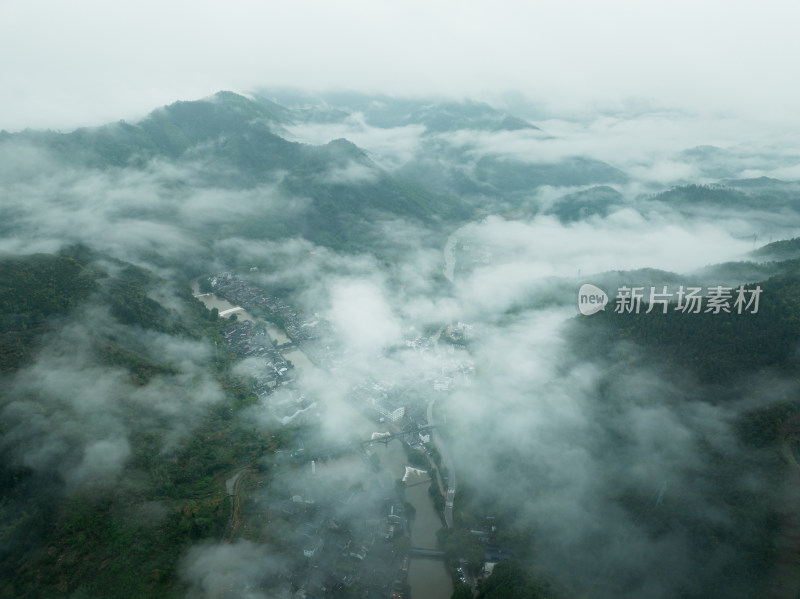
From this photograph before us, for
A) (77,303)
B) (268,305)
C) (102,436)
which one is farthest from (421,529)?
(268,305)

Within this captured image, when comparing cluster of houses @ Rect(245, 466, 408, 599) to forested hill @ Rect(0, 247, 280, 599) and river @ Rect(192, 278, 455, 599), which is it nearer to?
river @ Rect(192, 278, 455, 599)

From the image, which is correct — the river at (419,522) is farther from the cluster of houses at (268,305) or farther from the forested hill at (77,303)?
the forested hill at (77,303)

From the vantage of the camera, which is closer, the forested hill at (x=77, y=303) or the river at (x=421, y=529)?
Result: the river at (x=421, y=529)

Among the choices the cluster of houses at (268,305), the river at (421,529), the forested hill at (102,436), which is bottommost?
the river at (421,529)

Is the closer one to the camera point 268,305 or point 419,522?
point 419,522

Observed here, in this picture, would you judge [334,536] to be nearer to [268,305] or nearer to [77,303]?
[77,303]

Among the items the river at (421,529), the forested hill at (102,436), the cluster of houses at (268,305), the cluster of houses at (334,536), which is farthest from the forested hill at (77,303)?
the river at (421,529)

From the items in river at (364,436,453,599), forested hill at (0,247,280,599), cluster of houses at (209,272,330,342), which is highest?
forested hill at (0,247,280,599)

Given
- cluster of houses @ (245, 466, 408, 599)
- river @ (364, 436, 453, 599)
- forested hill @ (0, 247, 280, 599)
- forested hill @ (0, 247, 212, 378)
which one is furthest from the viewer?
forested hill @ (0, 247, 212, 378)

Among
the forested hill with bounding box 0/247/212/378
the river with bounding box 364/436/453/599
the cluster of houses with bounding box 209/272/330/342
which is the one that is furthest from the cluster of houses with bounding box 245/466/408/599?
the cluster of houses with bounding box 209/272/330/342

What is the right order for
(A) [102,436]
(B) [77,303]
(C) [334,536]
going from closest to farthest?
1. (C) [334,536]
2. (A) [102,436]
3. (B) [77,303]

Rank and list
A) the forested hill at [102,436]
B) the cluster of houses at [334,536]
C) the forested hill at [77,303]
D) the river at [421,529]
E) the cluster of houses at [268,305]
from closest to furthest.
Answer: the forested hill at [102,436], the cluster of houses at [334,536], the river at [421,529], the forested hill at [77,303], the cluster of houses at [268,305]
